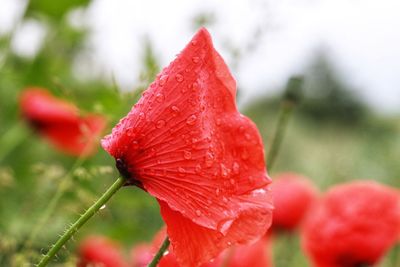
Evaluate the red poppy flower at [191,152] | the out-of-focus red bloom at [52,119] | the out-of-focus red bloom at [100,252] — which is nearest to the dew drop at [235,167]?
the red poppy flower at [191,152]

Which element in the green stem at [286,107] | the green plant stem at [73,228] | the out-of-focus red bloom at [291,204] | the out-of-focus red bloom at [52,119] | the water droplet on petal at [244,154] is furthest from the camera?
the out-of-focus red bloom at [291,204]

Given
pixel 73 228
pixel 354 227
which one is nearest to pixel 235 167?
pixel 73 228

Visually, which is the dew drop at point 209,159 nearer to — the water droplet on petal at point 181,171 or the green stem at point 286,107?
the water droplet on petal at point 181,171

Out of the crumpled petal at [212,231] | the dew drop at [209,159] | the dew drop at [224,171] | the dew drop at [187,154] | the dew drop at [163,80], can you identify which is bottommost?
the crumpled petal at [212,231]

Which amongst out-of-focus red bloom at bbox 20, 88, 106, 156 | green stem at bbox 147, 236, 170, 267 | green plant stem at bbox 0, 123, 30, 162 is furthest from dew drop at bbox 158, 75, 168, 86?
green plant stem at bbox 0, 123, 30, 162

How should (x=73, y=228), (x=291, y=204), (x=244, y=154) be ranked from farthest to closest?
(x=291, y=204), (x=244, y=154), (x=73, y=228)

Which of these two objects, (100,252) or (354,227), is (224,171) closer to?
(354,227)
